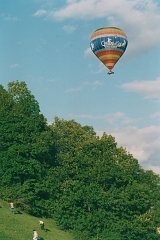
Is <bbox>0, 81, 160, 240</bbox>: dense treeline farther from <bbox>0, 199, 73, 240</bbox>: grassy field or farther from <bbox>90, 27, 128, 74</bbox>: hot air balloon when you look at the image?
<bbox>90, 27, 128, 74</bbox>: hot air balloon

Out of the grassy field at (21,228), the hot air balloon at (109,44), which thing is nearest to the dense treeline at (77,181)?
the grassy field at (21,228)

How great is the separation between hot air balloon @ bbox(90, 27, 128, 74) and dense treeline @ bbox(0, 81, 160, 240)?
37.1ft

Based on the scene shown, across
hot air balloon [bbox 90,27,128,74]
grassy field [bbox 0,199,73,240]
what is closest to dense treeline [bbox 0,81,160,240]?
grassy field [bbox 0,199,73,240]

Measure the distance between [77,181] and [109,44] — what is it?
19439 mm

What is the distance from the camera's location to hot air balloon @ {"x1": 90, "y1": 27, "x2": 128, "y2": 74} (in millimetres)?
59250

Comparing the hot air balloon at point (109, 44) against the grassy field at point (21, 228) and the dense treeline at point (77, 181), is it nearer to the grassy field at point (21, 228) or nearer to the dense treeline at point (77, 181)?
the dense treeline at point (77, 181)

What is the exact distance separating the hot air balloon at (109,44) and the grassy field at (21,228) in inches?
937

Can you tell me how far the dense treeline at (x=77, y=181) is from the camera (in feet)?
180

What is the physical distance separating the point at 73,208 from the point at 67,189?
109 inches

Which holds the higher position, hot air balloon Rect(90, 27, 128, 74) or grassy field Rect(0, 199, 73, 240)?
hot air balloon Rect(90, 27, 128, 74)

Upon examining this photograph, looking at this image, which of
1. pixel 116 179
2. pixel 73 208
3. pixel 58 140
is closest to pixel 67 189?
pixel 73 208

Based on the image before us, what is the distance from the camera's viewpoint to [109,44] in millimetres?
59344

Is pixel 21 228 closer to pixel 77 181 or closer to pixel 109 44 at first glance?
pixel 77 181

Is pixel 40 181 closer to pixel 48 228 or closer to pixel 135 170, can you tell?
pixel 48 228
